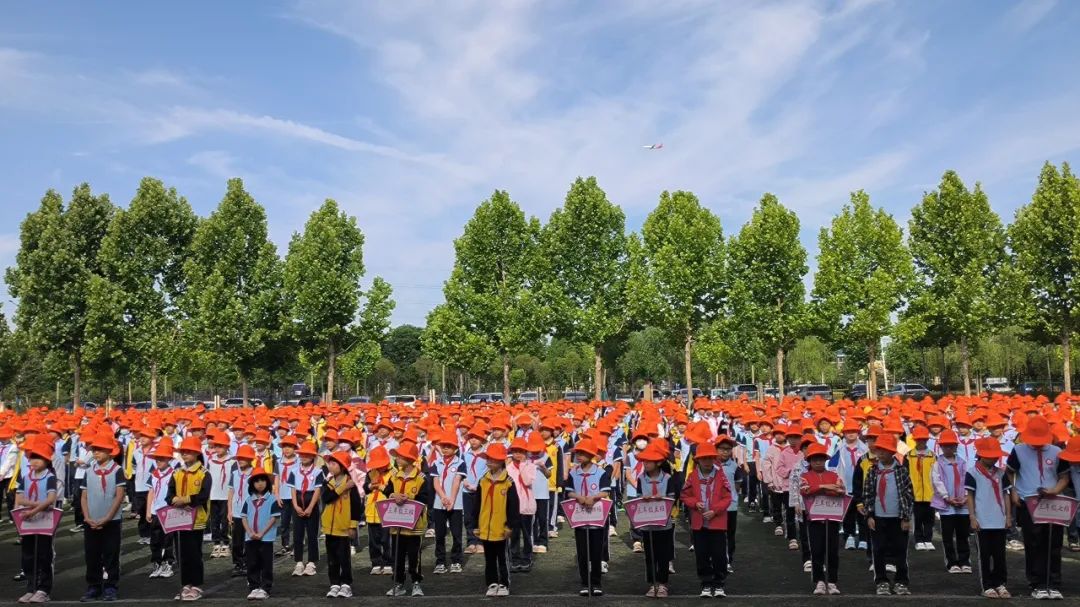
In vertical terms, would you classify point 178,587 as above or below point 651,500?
below

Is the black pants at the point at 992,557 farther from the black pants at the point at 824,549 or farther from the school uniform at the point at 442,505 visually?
the school uniform at the point at 442,505

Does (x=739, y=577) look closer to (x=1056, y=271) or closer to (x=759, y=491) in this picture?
(x=759, y=491)

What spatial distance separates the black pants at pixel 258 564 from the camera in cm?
1012

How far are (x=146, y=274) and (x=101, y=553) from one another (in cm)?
3696

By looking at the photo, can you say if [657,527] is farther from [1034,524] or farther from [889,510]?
[1034,524]

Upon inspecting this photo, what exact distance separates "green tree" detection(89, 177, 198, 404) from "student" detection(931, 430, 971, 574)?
38.5 meters

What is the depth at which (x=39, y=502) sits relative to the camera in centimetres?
1010

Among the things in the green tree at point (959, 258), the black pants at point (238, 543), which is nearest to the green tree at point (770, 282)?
the green tree at point (959, 258)

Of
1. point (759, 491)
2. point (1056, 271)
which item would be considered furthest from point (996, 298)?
point (759, 491)

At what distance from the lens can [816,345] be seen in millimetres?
75875

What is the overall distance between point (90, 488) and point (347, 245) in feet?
119

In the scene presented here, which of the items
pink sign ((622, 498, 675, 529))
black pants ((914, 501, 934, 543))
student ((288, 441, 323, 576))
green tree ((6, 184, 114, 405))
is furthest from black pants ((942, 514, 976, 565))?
green tree ((6, 184, 114, 405))

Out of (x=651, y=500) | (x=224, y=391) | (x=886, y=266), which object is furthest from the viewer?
(x=224, y=391)

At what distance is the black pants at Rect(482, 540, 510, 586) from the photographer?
10.1m
